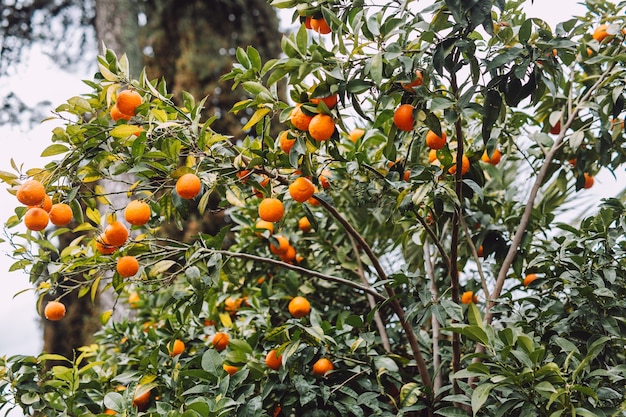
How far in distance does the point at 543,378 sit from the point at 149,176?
0.81 metres

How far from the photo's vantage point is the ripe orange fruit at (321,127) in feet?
3.19

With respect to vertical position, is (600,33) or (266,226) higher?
(600,33)

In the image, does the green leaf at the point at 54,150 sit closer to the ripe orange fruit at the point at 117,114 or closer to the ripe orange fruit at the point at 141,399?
the ripe orange fruit at the point at 117,114

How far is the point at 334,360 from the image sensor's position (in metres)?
1.29

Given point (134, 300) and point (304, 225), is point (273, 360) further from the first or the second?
point (134, 300)

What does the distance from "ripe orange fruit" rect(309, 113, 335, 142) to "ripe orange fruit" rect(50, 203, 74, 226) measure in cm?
52

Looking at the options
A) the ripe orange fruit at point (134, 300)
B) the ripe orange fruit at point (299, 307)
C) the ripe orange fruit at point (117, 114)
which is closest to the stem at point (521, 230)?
the ripe orange fruit at point (299, 307)

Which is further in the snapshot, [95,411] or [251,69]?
[95,411]

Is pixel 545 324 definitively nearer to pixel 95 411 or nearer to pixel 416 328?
pixel 416 328

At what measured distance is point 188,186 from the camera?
103 centimetres

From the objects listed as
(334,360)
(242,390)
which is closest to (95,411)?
(242,390)

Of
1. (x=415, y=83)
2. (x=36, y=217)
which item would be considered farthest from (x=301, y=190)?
(x=36, y=217)

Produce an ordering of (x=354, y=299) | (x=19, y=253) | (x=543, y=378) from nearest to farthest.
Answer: (x=543, y=378)
(x=19, y=253)
(x=354, y=299)

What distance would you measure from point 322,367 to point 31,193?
67cm
